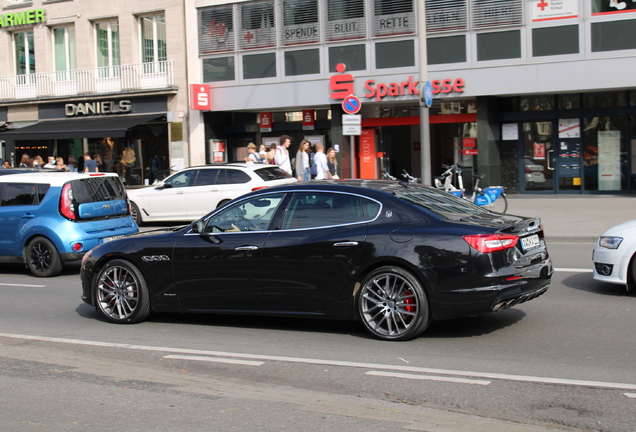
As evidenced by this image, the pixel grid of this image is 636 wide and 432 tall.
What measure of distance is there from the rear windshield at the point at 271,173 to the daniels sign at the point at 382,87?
667 cm

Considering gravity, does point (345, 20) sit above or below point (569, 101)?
above

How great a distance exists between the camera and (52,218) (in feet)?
38.8

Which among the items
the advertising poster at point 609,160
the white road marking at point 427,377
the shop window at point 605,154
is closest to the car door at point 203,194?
the shop window at point 605,154

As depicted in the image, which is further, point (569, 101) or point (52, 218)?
point (569, 101)

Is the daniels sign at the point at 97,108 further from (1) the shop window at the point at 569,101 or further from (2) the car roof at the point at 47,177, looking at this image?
(2) the car roof at the point at 47,177

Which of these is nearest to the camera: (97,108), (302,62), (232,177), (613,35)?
(232,177)

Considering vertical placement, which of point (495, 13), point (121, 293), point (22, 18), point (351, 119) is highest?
point (22, 18)

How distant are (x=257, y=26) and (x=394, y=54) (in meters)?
5.16

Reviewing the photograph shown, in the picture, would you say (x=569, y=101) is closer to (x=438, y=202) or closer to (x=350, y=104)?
(x=350, y=104)

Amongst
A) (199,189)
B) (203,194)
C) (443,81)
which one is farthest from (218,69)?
(203,194)

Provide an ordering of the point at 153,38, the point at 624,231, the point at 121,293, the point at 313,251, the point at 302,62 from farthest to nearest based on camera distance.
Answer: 1. the point at 153,38
2. the point at 302,62
3. the point at 624,231
4. the point at 121,293
5. the point at 313,251

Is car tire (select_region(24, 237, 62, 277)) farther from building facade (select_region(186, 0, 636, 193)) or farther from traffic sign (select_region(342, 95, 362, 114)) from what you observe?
building facade (select_region(186, 0, 636, 193))

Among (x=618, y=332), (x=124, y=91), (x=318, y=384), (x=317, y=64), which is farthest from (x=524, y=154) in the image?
(x=318, y=384)

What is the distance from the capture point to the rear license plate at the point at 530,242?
270 inches
